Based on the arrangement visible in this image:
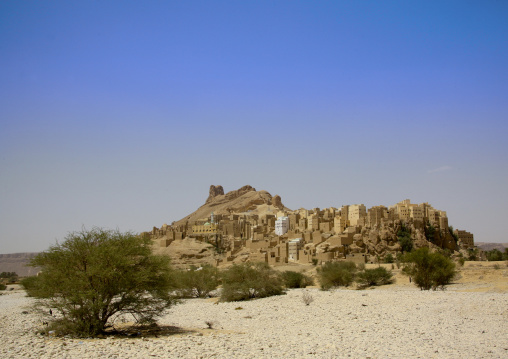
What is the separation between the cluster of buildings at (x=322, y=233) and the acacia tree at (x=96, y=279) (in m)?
41.3

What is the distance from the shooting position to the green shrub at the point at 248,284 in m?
26.6

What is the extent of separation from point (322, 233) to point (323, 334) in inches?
2087

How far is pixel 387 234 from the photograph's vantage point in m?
60.6

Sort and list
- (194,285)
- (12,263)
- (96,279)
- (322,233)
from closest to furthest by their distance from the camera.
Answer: (96,279)
(194,285)
(322,233)
(12,263)

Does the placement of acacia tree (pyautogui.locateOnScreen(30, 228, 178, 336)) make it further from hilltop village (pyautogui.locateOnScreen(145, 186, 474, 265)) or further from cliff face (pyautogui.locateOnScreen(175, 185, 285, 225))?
cliff face (pyautogui.locateOnScreen(175, 185, 285, 225))

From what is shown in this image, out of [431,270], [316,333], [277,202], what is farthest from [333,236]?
[277,202]

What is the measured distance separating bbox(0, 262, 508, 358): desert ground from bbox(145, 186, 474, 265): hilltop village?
33708 millimetres

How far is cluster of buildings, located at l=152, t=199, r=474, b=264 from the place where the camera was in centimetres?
5884

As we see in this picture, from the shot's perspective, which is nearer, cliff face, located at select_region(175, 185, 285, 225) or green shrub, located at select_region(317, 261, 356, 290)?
green shrub, located at select_region(317, 261, 356, 290)

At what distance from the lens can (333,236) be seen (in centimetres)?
6116

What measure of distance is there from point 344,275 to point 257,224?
61.0m

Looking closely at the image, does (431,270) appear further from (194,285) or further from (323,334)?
(323,334)

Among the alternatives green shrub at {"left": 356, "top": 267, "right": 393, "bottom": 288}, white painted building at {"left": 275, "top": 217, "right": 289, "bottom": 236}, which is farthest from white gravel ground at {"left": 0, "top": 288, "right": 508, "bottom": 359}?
white painted building at {"left": 275, "top": 217, "right": 289, "bottom": 236}

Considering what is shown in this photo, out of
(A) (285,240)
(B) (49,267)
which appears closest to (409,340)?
(B) (49,267)
